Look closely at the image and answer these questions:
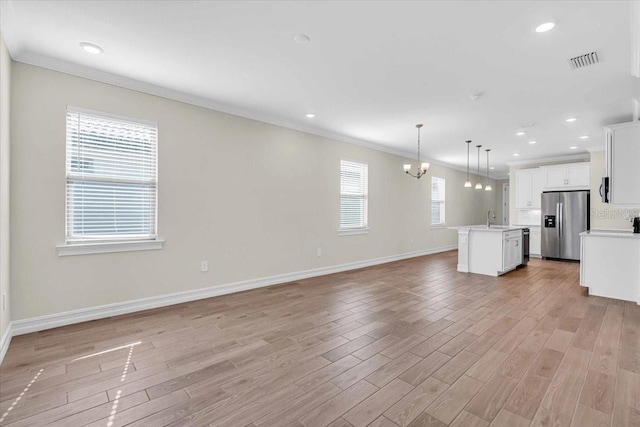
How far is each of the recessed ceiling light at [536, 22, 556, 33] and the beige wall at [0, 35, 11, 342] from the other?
4371 millimetres

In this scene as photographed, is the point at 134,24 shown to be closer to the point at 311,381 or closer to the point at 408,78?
the point at 408,78

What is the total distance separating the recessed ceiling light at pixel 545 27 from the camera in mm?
2400

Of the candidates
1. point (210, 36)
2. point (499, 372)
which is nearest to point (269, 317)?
point (499, 372)

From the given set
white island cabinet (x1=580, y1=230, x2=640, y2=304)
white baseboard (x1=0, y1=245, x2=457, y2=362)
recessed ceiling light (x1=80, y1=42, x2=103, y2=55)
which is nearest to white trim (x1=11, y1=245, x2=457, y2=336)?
white baseboard (x1=0, y1=245, x2=457, y2=362)

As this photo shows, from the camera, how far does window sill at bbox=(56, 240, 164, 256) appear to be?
10.2ft

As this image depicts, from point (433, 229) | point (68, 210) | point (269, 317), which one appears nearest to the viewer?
point (68, 210)

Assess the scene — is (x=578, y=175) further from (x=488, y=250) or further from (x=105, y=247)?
(x=105, y=247)

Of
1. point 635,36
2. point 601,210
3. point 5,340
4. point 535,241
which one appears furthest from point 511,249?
point 5,340

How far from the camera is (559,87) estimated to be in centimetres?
359

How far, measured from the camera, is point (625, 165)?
397cm

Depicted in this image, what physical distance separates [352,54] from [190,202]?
8.74 ft

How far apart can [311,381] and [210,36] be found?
9.51 ft

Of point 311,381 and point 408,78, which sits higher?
point 408,78

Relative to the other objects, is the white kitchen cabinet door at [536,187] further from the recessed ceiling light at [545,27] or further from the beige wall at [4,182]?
the beige wall at [4,182]
